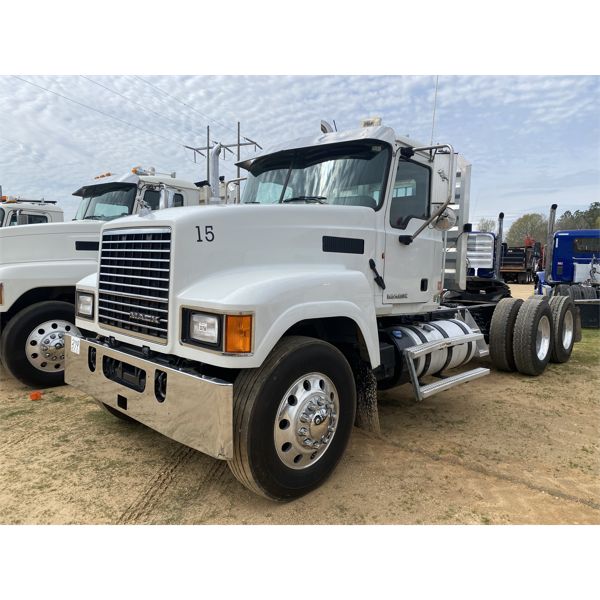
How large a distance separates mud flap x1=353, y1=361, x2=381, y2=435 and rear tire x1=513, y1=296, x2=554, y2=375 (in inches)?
143

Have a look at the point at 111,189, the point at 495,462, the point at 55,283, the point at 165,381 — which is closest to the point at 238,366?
the point at 165,381

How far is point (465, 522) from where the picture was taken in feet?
9.93

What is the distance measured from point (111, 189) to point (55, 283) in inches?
73.7

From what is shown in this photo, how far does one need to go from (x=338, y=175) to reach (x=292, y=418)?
2232mm

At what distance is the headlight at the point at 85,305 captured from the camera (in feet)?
13.0

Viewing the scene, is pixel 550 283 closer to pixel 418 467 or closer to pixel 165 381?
pixel 418 467

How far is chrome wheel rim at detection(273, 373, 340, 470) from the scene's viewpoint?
3.04m

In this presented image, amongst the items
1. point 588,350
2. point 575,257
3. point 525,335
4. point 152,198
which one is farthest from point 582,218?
point 152,198

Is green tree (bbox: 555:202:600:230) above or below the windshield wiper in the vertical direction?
above

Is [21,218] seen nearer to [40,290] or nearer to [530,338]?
[40,290]

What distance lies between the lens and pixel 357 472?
3637 mm

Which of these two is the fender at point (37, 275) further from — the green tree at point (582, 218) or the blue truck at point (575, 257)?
the green tree at point (582, 218)

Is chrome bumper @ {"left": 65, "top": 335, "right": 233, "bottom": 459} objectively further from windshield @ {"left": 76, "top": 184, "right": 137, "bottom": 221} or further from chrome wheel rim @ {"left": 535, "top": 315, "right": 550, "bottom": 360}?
chrome wheel rim @ {"left": 535, "top": 315, "right": 550, "bottom": 360}

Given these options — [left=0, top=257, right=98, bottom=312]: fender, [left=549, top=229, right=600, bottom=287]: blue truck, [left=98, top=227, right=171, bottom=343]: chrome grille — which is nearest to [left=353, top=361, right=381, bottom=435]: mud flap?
[left=98, top=227, right=171, bottom=343]: chrome grille
